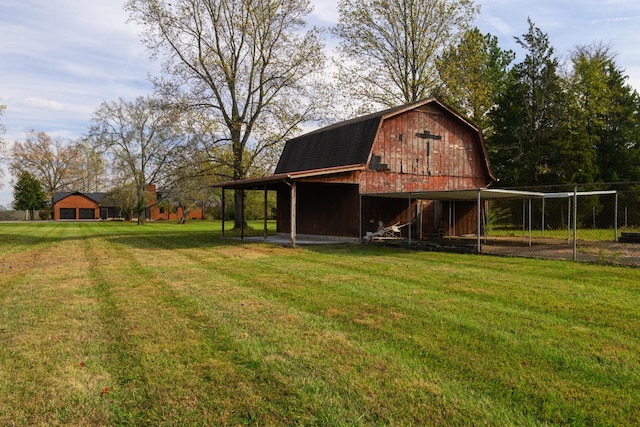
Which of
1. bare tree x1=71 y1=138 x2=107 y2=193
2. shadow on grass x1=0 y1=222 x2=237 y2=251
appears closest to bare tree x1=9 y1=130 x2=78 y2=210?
bare tree x1=71 y1=138 x2=107 y2=193

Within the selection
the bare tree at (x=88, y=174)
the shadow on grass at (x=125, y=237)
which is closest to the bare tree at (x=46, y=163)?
the bare tree at (x=88, y=174)

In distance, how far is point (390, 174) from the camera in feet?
61.1

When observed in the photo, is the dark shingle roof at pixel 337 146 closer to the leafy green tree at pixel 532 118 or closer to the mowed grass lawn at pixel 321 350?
the mowed grass lawn at pixel 321 350

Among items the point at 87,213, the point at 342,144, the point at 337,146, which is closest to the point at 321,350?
the point at 342,144

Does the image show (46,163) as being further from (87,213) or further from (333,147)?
(333,147)

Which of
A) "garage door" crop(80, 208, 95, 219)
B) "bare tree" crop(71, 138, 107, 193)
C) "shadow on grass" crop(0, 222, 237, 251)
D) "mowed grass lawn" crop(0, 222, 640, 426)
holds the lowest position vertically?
"mowed grass lawn" crop(0, 222, 640, 426)

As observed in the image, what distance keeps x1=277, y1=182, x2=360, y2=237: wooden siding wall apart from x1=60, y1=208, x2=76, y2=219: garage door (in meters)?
49.3

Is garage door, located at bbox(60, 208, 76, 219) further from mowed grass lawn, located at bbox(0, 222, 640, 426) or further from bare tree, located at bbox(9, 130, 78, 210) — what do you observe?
mowed grass lawn, located at bbox(0, 222, 640, 426)

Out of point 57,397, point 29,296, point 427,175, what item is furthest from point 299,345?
point 427,175

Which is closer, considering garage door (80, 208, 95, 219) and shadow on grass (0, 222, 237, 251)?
shadow on grass (0, 222, 237, 251)

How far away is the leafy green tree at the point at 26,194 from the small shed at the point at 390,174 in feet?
164

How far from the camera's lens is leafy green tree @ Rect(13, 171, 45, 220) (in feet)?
189

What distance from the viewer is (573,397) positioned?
3.39 metres

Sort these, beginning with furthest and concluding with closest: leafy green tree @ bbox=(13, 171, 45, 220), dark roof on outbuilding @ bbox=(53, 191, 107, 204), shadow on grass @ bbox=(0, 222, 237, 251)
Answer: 1. dark roof on outbuilding @ bbox=(53, 191, 107, 204)
2. leafy green tree @ bbox=(13, 171, 45, 220)
3. shadow on grass @ bbox=(0, 222, 237, 251)
